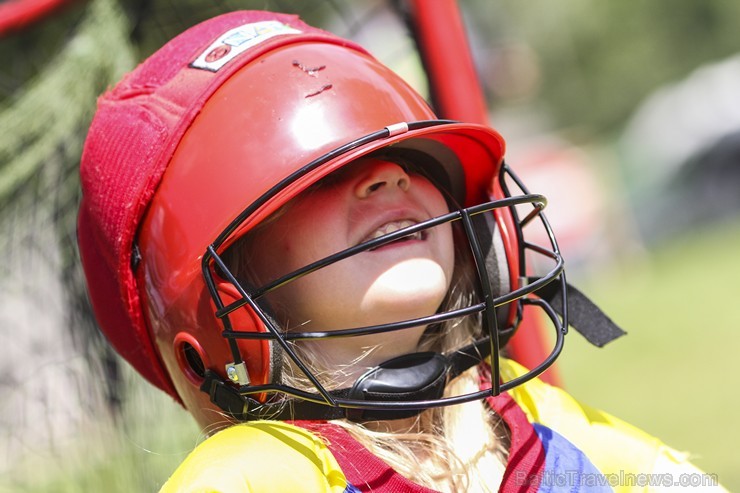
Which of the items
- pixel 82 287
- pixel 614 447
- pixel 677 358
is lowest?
pixel 677 358

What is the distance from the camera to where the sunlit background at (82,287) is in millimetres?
2561

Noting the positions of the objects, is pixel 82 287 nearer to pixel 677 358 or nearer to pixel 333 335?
pixel 333 335

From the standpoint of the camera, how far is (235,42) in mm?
1696

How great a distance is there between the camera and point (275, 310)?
5.18 feet


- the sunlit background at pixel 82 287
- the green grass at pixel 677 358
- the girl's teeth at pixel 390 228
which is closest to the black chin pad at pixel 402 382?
the girl's teeth at pixel 390 228

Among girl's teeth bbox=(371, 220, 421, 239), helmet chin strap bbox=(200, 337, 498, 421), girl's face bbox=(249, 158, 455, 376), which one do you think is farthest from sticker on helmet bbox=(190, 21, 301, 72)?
helmet chin strap bbox=(200, 337, 498, 421)

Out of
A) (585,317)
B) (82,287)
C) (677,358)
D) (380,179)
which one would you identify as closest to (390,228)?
(380,179)

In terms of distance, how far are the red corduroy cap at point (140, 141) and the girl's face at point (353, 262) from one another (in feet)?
0.77

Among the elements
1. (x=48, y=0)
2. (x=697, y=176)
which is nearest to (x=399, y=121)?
(x=48, y=0)

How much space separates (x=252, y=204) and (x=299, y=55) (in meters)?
0.35

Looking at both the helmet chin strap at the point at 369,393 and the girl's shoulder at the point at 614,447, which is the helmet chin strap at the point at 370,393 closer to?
the helmet chin strap at the point at 369,393

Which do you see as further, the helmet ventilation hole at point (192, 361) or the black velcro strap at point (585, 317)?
the black velcro strap at point (585, 317)

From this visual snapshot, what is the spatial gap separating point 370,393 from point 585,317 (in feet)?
2.05

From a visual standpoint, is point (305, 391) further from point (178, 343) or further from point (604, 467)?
point (604, 467)
